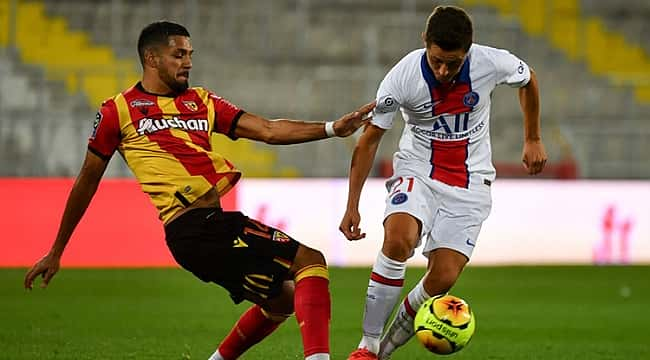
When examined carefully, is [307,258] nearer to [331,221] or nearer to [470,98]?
[470,98]

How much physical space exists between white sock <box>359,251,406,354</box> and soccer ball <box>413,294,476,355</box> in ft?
1.15

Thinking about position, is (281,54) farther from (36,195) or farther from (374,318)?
(374,318)

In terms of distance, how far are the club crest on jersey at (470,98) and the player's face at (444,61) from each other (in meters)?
0.26

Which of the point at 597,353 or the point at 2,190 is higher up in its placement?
the point at 597,353

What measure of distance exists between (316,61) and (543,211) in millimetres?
6101

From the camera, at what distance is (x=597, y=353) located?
8.48 metres

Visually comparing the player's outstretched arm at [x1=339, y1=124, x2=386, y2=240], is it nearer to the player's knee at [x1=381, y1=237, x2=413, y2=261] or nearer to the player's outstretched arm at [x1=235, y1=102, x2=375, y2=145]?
the player's knee at [x1=381, y1=237, x2=413, y2=261]

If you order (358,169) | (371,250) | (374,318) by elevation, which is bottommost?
(371,250)

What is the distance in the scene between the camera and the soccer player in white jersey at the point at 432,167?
6.61 m

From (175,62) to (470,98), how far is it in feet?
5.77

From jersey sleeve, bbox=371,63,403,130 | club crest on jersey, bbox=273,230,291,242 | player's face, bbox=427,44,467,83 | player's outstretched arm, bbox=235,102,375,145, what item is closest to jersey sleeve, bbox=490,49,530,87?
player's face, bbox=427,44,467,83

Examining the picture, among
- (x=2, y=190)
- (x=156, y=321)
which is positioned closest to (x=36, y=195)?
(x=2, y=190)

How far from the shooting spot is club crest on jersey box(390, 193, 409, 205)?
265 inches

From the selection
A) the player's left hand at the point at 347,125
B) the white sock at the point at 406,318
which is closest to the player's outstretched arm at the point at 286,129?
the player's left hand at the point at 347,125
